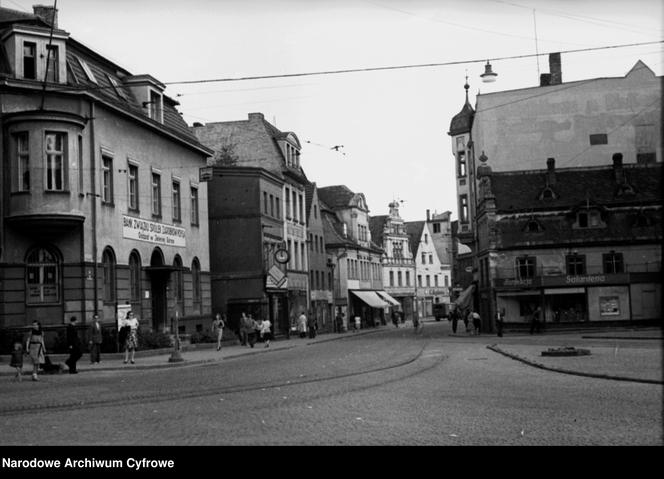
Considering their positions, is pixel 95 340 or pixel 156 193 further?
pixel 156 193

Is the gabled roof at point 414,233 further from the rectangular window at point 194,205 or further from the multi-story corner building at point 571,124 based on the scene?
the rectangular window at point 194,205

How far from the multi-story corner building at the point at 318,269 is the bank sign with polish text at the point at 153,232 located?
947 inches

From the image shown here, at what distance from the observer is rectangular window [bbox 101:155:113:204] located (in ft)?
112

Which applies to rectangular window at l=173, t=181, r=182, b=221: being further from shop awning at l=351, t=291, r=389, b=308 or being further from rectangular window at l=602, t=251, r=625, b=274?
shop awning at l=351, t=291, r=389, b=308

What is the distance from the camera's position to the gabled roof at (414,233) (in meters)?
113

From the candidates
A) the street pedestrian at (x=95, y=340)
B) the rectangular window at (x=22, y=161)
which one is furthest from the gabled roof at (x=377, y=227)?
the street pedestrian at (x=95, y=340)

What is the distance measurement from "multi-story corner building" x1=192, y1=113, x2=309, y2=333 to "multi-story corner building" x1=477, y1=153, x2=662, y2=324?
46.7 feet

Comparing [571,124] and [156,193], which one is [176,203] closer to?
[156,193]

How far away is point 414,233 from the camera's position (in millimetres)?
114750

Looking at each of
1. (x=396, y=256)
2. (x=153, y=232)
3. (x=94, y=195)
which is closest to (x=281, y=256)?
(x=153, y=232)

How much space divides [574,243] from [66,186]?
3459 cm
